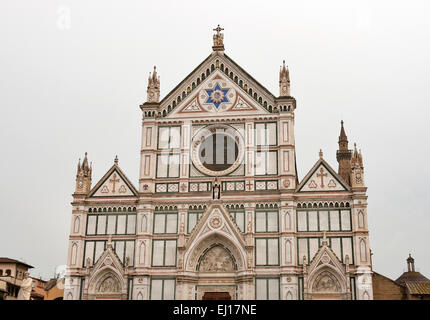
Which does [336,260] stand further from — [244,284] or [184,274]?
[184,274]

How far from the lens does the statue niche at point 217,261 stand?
38384 mm

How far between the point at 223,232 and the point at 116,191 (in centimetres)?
830

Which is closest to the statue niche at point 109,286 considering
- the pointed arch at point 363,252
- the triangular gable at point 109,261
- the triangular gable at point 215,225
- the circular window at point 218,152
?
the triangular gable at point 109,261

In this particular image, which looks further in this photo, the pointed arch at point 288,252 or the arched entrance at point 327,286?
the pointed arch at point 288,252

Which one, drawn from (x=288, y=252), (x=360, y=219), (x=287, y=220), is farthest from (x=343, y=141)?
(x=288, y=252)

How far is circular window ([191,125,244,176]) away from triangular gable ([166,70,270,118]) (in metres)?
1.30

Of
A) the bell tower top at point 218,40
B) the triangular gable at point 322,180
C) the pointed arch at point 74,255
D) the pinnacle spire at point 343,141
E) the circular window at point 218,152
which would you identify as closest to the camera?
the triangular gable at point 322,180

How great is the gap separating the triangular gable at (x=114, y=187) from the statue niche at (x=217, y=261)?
261 inches

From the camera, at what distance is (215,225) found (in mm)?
38500

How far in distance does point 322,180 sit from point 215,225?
7.82 m

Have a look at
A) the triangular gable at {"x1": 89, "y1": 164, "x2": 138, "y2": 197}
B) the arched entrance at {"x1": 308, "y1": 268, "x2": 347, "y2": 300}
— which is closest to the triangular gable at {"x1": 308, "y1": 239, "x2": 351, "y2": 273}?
the arched entrance at {"x1": 308, "y1": 268, "x2": 347, "y2": 300}

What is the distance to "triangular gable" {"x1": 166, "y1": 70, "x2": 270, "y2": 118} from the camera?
1618 inches

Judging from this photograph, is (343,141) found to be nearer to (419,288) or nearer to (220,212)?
(419,288)

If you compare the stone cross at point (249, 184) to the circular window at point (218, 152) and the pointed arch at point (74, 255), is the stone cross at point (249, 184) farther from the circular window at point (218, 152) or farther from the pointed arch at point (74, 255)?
the pointed arch at point (74, 255)
